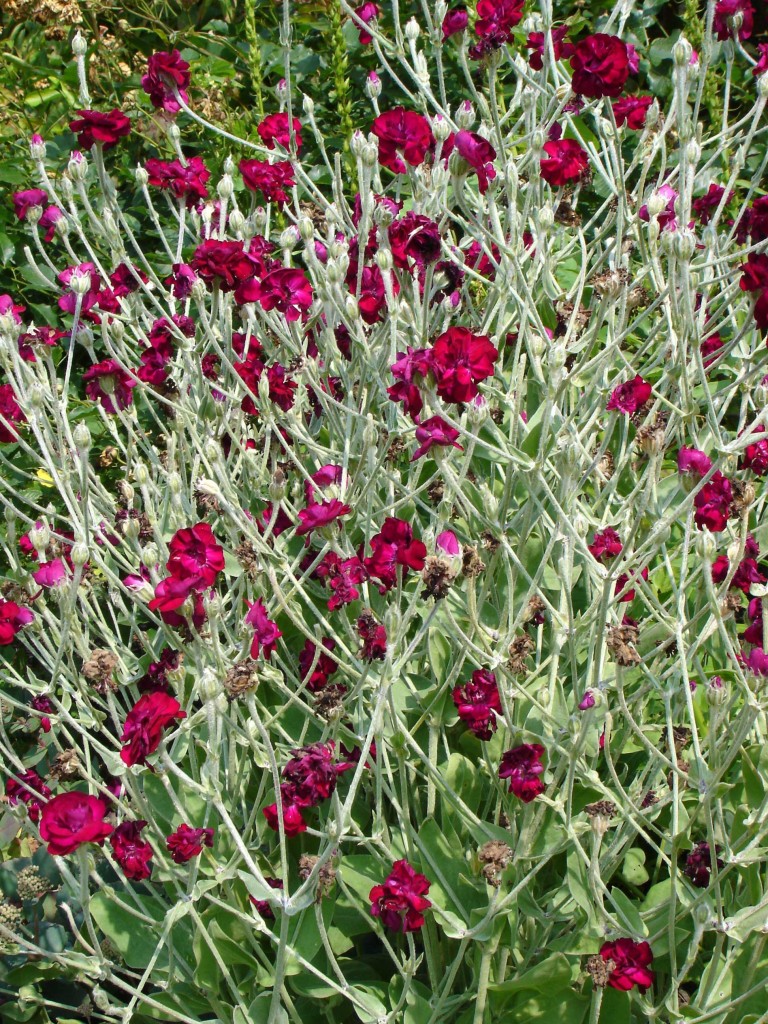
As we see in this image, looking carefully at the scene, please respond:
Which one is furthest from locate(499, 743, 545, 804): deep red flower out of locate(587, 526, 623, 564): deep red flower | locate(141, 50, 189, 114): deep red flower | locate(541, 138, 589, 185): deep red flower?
locate(141, 50, 189, 114): deep red flower

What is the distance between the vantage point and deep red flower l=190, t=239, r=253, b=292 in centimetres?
161

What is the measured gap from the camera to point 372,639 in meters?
1.49

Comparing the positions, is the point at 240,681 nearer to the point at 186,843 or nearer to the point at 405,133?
the point at 186,843

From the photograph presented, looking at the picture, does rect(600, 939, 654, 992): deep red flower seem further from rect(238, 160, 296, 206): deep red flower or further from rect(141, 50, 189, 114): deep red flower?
rect(141, 50, 189, 114): deep red flower

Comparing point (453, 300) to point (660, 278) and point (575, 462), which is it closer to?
point (660, 278)

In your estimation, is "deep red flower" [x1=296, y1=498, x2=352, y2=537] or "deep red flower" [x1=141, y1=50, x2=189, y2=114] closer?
"deep red flower" [x1=296, y1=498, x2=352, y2=537]

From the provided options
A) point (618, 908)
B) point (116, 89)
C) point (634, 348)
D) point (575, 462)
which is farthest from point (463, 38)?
point (116, 89)

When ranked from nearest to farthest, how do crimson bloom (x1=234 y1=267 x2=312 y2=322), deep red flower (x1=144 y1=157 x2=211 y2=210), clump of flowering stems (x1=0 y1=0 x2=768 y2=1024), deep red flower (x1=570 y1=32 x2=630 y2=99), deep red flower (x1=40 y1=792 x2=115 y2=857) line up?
deep red flower (x1=40 y1=792 x2=115 y2=857), clump of flowering stems (x1=0 y1=0 x2=768 y2=1024), deep red flower (x1=570 y1=32 x2=630 y2=99), crimson bloom (x1=234 y1=267 x2=312 y2=322), deep red flower (x1=144 y1=157 x2=211 y2=210)

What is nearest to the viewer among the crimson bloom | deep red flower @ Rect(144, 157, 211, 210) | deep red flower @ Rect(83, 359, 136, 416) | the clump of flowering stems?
the clump of flowering stems

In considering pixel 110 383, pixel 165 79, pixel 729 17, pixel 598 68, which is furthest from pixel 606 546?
pixel 165 79

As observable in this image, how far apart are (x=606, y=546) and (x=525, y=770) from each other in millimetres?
346

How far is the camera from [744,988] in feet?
4.93

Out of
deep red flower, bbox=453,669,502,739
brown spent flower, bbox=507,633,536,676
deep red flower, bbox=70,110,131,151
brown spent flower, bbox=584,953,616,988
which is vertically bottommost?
brown spent flower, bbox=584,953,616,988

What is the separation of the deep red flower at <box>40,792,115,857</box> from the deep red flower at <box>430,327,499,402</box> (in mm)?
644
